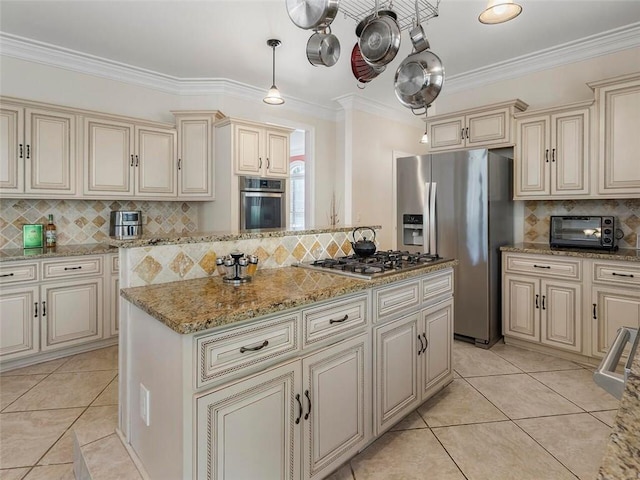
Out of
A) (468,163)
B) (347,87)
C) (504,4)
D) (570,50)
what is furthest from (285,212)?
(570,50)

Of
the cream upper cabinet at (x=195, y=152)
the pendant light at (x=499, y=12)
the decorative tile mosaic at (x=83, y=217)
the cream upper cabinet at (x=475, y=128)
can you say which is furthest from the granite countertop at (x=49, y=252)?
the cream upper cabinet at (x=475, y=128)

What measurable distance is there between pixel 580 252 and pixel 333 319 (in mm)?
2408

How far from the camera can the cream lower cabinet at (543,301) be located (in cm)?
297

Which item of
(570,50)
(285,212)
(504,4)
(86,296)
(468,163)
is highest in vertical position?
(570,50)

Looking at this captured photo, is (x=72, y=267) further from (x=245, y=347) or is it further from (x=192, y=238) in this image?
(x=245, y=347)

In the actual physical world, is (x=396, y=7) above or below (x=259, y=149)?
above

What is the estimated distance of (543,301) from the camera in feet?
10.3

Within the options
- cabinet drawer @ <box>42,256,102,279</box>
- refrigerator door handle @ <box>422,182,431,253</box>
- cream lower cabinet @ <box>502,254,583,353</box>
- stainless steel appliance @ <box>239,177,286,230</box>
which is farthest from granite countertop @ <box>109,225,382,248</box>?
cream lower cabinet @ <box>502,254,583,353</box>

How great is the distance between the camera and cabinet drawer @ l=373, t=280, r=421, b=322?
1.85m

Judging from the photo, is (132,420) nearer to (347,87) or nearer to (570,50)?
(347,87)

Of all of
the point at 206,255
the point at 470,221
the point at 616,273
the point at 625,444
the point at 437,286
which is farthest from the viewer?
the point at 470,221

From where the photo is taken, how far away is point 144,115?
3904 mm

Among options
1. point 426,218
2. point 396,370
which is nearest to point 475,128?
point 426,218

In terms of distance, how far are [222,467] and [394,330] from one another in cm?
107
